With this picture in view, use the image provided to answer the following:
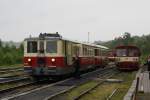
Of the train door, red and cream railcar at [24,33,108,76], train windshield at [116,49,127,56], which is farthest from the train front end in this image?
train windshield at [116,49,127,56]

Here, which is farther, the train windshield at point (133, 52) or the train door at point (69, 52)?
the train windshield at point (133, 52)

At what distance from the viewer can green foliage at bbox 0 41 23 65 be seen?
59.4 m

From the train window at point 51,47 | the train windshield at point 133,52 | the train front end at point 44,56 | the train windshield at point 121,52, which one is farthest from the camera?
the train windshield at point 121,52

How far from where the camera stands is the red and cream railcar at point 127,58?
138ft

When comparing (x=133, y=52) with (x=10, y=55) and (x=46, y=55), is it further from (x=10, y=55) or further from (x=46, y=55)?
(x=10, y=55)

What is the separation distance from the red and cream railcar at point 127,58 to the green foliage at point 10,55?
20.6 metres

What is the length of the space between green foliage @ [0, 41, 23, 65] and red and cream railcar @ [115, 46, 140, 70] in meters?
20.6

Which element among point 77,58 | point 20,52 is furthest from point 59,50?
point 20,52

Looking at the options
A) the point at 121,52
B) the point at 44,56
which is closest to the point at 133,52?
the point at 121,52

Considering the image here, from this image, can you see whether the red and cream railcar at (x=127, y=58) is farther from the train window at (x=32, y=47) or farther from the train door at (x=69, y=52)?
the train window at (x=32, y=47)

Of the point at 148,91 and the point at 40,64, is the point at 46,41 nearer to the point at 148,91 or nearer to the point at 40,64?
the point at 40,64

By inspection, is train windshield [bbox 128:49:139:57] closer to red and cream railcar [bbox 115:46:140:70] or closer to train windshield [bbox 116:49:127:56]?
red and cream railcar [bbox 115:46:140:70]

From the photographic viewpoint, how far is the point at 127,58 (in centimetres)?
4234

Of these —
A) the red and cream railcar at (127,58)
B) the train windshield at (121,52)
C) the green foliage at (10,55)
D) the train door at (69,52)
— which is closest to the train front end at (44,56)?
the train door at (69,52)
